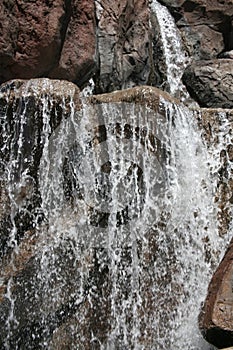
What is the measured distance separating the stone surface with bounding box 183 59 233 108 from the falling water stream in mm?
2816

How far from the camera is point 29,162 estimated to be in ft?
19.9

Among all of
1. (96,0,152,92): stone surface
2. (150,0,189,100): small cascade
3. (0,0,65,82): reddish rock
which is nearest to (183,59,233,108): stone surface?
(150,0,189,100): small cascade

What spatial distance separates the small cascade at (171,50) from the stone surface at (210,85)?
0.29 m

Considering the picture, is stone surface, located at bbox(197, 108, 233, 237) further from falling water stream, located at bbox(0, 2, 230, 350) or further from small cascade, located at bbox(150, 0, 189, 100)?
small cascade, located at bbox(150, 0, 189, 100)

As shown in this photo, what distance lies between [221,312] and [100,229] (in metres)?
1.88

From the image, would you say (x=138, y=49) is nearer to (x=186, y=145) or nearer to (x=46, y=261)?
(x=186, y=145)

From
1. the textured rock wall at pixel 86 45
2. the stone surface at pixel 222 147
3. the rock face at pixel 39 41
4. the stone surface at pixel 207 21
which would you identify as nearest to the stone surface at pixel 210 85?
the textured rock wall at pixel 86 45

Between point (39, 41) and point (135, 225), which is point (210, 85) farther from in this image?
point (135, 225)

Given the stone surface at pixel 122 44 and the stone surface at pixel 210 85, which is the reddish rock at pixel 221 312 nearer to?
the stone surface at pixel 122 44

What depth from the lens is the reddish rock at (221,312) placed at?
439cm

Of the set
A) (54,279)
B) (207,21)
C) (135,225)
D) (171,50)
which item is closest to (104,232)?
(135,225)

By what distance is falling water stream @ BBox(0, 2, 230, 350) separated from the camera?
19.1 feet

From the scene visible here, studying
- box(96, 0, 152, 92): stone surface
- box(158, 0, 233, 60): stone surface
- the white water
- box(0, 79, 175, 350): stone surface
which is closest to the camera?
box(0, 79, 175, 350): stone surface

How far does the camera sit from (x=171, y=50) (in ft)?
36.3
